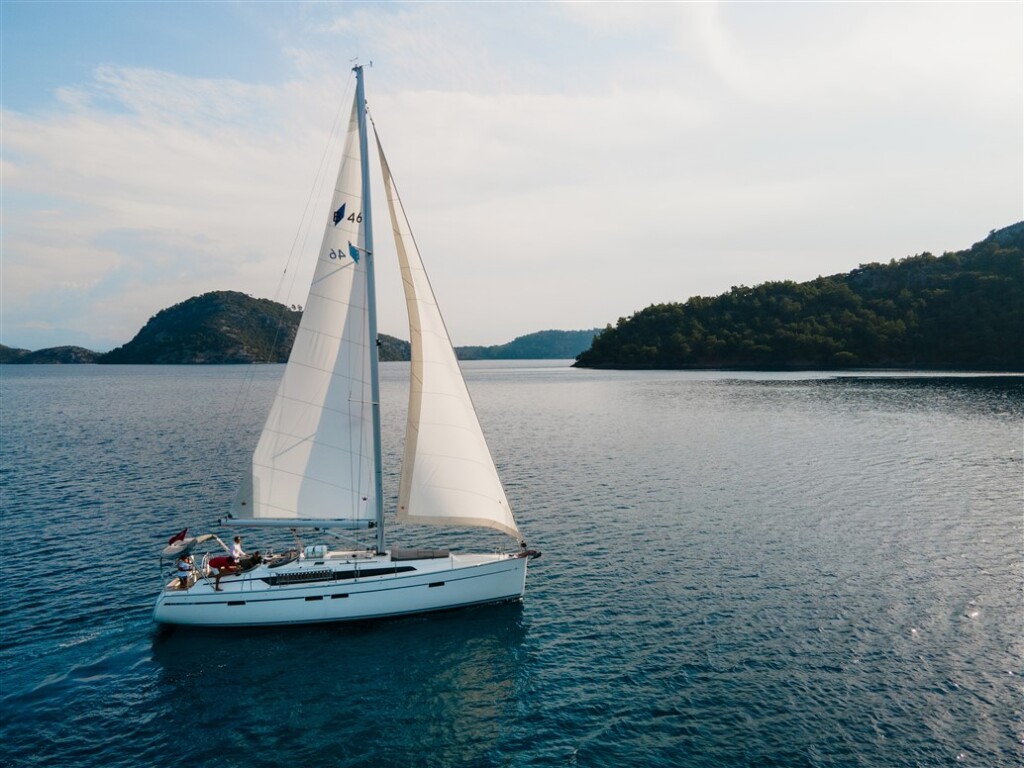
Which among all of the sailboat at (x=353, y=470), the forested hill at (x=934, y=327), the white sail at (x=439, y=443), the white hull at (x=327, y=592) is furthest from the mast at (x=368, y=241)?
the forested hill at (x=934, y=327)

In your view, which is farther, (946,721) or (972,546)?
(972,546)

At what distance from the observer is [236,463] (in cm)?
5722

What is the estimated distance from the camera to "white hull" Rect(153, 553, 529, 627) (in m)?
24.6

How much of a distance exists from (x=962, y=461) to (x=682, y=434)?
27253 millimetres

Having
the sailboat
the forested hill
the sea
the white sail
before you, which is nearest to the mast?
the sailboat

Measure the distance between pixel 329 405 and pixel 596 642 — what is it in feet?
47.6

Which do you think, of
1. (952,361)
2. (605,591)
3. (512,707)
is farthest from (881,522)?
(952,361)

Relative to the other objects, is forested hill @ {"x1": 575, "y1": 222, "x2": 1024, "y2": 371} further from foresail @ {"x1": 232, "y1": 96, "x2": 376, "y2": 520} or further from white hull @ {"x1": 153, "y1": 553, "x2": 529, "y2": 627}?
foresail @ {"x1": 232, "y1": 96, "x2": 376, "y2": 520}

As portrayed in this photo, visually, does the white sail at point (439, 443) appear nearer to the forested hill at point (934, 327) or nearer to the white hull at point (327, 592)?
the white hull at point (327, 592)

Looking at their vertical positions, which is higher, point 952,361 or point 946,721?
point 952,361

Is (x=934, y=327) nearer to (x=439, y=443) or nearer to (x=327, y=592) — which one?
(x=439, y=443)

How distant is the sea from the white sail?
4.69 m

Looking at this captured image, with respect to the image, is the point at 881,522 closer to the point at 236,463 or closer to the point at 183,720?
the point at 183,720

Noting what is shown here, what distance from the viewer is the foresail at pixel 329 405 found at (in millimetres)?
24234
